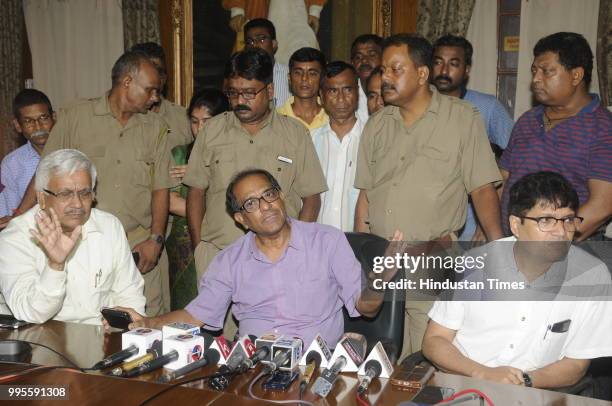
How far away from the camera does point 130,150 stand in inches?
150

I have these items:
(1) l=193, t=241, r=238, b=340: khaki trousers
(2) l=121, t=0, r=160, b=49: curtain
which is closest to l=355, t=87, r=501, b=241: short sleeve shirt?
(1) l=193, t=241, r=238, b=340: khaki trousers

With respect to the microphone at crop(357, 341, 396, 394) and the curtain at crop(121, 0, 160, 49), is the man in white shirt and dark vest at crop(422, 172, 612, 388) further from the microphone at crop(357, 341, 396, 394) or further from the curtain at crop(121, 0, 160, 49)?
the curtain at crop(121, 0, 160, 49)

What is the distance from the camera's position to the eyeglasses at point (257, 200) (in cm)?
267

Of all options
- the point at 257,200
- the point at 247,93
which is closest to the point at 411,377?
the point at 257,200

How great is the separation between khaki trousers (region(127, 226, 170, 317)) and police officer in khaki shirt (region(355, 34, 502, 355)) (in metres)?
1.37

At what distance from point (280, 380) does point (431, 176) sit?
5.04 feet

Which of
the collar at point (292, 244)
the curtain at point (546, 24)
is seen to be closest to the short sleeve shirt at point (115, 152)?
the collar at point (292, 244)

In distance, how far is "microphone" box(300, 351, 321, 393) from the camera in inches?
75.0

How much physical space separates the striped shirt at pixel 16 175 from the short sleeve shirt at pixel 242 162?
1.30 metres

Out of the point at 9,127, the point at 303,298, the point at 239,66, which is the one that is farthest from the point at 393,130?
the point at 9,127

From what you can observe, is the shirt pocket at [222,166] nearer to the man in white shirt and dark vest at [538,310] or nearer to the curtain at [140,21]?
the man in white shirt and dark vest at [538,310]

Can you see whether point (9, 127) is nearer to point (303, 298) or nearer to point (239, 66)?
point (239, 66)

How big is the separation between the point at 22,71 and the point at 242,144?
4.50m

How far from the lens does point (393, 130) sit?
3334 mm
